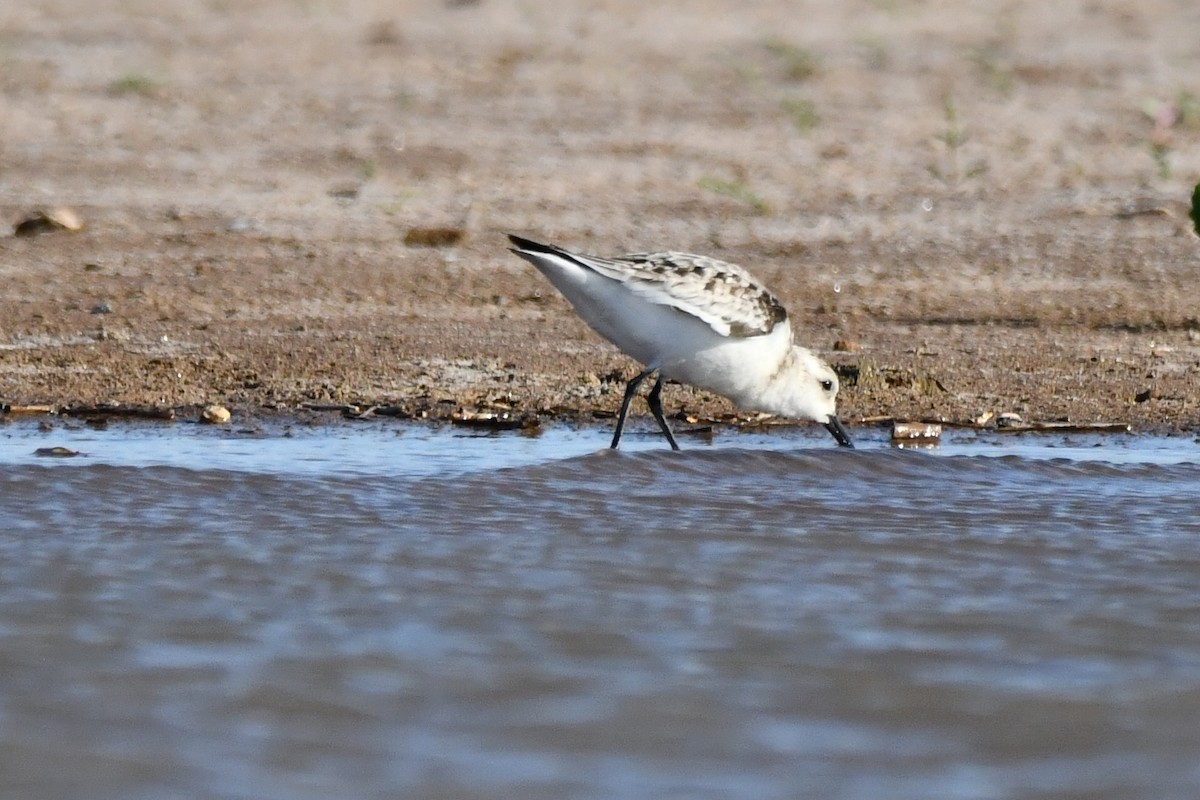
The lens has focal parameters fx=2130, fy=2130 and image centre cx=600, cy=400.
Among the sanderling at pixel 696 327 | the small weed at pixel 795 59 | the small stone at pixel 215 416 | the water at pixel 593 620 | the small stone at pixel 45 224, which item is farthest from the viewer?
the small weed at pixel 795 59

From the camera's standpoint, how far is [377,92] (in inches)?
574

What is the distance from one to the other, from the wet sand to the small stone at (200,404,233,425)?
0.72 feet

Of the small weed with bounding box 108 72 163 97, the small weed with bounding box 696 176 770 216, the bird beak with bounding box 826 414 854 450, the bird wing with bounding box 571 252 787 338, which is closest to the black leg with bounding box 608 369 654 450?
the bird wing with bounding box 571 252 787 338

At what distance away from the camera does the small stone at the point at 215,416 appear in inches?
298

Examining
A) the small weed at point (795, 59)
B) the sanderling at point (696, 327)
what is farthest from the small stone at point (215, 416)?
the small weed at point (795, 59)

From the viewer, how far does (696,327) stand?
708 cm

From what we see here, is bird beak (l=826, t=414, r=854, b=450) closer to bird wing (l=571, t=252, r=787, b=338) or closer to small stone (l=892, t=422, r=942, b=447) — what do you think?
small stone (l=892, t=422, r=942, b=447)

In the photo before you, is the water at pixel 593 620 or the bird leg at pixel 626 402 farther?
the bird leg at pixel 626 402

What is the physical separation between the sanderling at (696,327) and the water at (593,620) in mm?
259

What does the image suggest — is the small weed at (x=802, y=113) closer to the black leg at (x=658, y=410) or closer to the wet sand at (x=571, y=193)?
the wet sand at (x=571, y=193)

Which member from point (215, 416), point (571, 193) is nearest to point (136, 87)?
point (571, 193)

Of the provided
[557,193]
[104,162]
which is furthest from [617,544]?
[104,162]

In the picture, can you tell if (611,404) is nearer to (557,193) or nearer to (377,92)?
(557,193)

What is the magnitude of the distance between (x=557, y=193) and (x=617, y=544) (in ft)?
20.8
